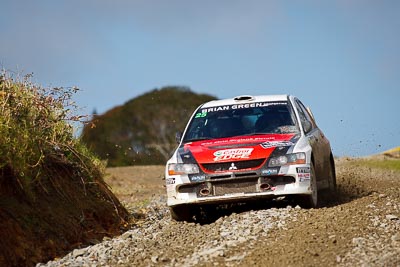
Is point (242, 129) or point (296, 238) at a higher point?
point (242, 129)

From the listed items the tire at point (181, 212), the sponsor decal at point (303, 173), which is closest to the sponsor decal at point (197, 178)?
the tire at point (181, 212)

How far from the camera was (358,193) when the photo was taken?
1419 centimetres

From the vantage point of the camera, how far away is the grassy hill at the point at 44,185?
10461 mm

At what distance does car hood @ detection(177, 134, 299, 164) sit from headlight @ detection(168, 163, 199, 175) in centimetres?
7

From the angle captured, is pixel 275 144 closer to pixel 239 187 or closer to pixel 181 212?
pixel 239 187

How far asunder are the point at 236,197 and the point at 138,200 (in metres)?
8.75

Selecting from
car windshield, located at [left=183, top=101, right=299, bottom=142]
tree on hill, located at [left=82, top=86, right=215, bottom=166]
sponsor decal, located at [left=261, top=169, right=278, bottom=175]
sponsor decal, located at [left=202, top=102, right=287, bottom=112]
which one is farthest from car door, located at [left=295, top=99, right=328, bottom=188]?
tree on hill, located at [left=82, top=86, right=215, bottom=166]

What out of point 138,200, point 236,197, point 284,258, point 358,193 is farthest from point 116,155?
point 284,258

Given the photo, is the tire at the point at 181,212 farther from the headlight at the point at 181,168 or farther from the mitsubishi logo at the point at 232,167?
the mitsubishi logo at the point at 232,167

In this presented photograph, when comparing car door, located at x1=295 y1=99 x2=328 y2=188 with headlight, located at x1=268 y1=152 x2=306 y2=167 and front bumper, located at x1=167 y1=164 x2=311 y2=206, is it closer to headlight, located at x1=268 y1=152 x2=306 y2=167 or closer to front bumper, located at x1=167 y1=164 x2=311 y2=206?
headlight, located at x1=268 y1=152 x2=306 y2=167

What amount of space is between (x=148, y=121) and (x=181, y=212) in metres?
32.5

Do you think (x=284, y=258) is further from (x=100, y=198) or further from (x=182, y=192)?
(x=100, y=198)

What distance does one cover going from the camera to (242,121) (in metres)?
12.5

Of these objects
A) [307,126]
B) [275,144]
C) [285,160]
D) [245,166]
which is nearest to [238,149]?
[245,166]
